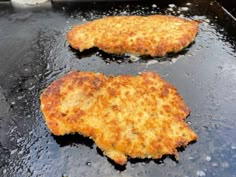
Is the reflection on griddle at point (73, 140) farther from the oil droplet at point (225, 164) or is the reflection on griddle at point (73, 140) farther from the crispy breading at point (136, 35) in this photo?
the crispy breading at point (136, 35)

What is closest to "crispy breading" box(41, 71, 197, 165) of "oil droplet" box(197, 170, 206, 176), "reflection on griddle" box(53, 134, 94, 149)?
"reflection on griddle" box(53, 134, 94, 149)

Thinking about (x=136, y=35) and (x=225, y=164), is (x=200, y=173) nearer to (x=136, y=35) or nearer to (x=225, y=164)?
(x=225, y=164)

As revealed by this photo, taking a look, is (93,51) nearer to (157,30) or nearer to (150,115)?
(157,30)

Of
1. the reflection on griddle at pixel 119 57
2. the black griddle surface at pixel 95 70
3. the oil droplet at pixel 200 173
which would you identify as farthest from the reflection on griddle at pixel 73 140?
the reflection on griddle at pixel 119 57

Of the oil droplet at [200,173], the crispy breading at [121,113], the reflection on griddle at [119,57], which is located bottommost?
the oil droplet at [200,173]

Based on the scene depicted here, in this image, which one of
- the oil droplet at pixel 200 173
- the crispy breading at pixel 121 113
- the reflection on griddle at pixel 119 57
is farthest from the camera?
the reflection on griddle at pixel 119 57
